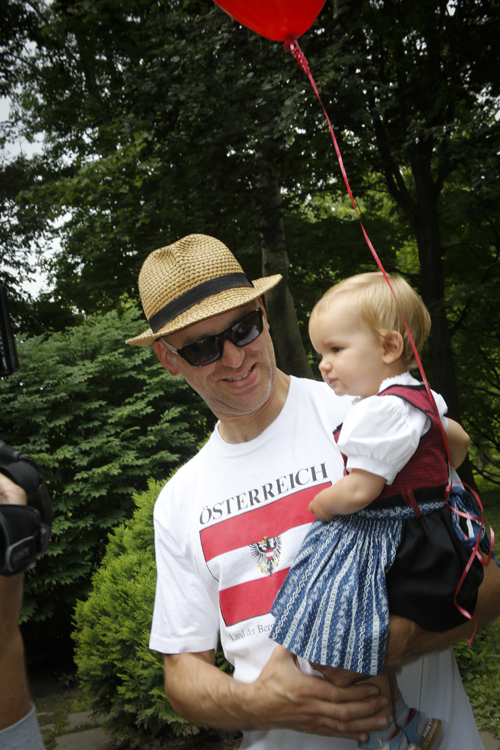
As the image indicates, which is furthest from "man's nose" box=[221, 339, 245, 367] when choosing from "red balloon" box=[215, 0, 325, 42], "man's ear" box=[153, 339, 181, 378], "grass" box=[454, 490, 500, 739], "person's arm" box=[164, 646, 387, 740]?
"grass" box=[454, 490, 500, 739]


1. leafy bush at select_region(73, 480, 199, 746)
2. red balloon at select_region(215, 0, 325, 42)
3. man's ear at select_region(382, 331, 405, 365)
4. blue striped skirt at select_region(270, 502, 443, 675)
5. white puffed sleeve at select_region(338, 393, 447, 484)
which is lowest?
leafy bush at select_region(73, 480, 199, 746)

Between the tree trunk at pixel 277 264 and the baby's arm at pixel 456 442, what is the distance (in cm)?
624

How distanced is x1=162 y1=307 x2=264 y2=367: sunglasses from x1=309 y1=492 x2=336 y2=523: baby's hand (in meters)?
0.67

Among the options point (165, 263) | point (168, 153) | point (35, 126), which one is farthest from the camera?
point (35, 126)

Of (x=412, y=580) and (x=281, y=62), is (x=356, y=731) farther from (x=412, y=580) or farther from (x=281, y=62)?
(x=281, y=62)

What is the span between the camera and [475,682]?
3.94 meters

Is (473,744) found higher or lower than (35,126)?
lower

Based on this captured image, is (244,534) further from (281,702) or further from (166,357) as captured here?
(166,357)

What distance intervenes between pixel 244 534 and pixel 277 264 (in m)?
6.89

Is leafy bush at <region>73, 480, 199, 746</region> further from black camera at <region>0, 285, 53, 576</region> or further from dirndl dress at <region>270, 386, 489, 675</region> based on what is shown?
black camera at <region>0, 285, 53, 576</region>

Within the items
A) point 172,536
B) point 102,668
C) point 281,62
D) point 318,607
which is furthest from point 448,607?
point 281,62

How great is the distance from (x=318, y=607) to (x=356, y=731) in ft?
1.06

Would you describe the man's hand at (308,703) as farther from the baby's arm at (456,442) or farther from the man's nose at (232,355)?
the man's nose at (232,355)

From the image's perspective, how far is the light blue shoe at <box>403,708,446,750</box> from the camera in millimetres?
1651
